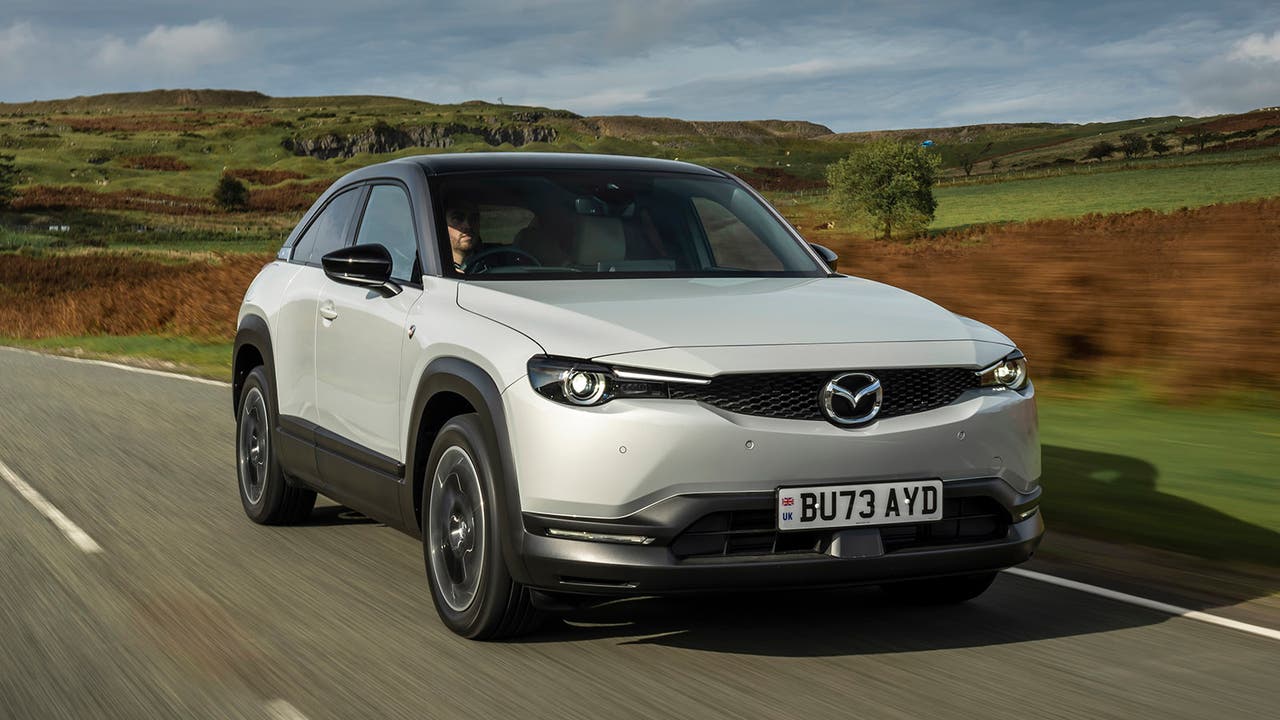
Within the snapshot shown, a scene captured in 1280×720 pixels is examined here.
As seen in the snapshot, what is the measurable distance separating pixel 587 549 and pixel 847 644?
1.04m

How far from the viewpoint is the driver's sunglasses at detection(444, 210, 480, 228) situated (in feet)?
18.9

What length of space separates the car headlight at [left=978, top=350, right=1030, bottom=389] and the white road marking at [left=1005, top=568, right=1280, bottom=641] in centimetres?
115

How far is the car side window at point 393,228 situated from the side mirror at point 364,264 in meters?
0.12

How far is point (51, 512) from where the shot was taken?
300 inches

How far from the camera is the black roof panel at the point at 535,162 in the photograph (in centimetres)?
607

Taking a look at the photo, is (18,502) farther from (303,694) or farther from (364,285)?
(303,694)

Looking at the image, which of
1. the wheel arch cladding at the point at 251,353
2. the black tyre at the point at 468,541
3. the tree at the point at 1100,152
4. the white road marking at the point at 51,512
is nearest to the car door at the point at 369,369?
the black tyre at the point at 468,541

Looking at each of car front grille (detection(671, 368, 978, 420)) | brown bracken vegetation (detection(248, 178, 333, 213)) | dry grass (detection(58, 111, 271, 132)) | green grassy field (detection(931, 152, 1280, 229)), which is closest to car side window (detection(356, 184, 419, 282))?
car front grille (detection(671, 368, 978, 420))

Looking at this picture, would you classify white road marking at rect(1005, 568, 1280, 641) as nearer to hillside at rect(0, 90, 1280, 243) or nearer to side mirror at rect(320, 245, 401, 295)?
side mirror at rect(320, 245, 401, 295)

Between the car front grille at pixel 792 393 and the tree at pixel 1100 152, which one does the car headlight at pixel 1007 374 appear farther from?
the tree at pixel 1100 152

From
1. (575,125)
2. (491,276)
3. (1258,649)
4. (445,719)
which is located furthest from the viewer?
(575,125)

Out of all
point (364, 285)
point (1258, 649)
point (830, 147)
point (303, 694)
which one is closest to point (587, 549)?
point (303, 694)

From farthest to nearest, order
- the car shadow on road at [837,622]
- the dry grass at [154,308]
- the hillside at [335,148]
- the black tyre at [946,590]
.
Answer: the hillside at [335,148] → the dry grass at [154,308] → the black tyre at [946,590] → the car shadow on road at [837,622]

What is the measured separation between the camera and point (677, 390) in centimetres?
442
